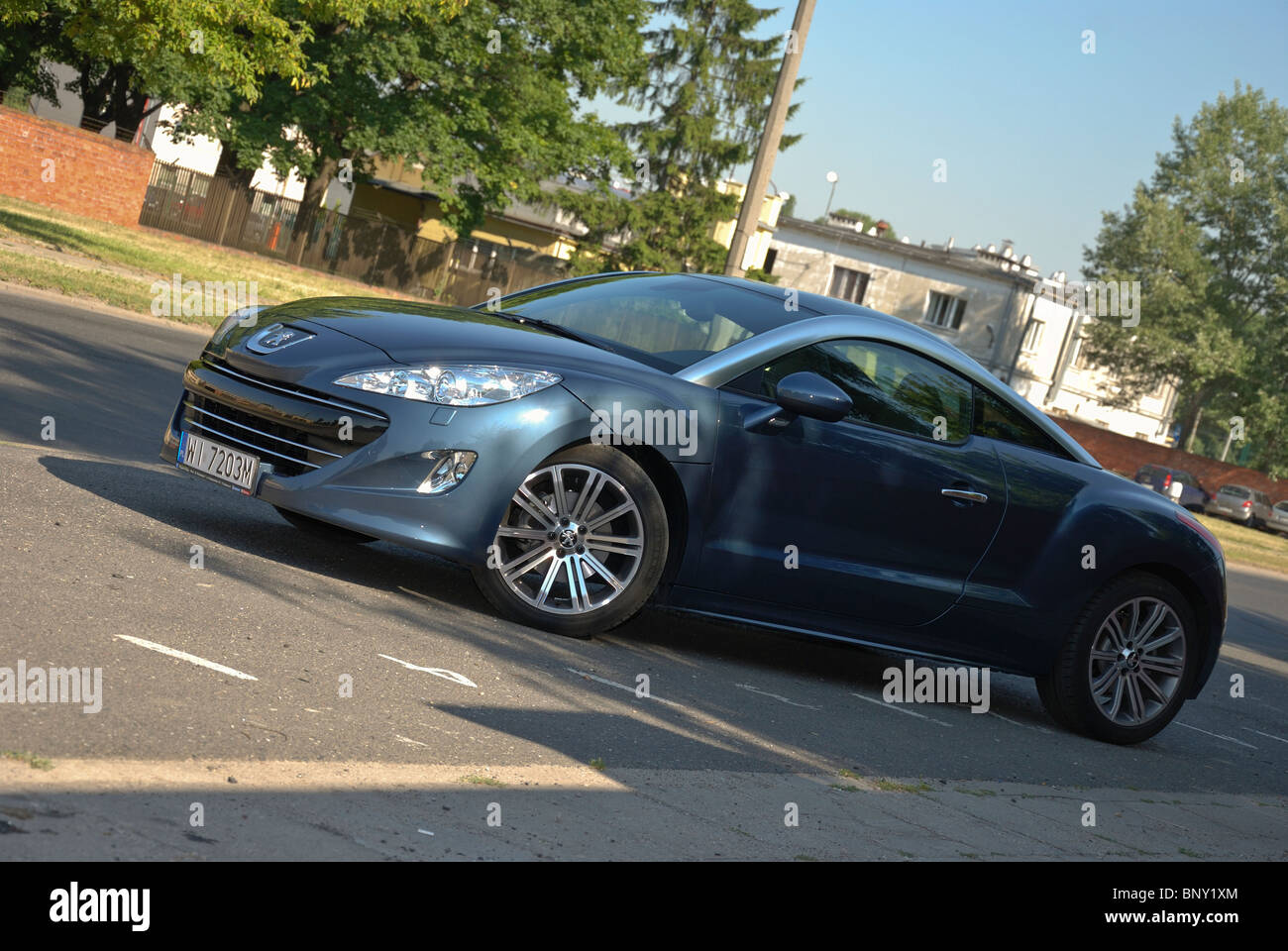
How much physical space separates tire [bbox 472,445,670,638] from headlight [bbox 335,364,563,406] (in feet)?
1.14

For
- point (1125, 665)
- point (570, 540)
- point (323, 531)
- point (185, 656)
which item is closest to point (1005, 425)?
point (1125, 665)

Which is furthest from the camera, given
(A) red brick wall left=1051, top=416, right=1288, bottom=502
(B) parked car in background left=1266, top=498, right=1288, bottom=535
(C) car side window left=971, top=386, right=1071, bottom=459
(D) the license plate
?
(A) red brick wall left=1051, top=416, right=1288, bottom=502

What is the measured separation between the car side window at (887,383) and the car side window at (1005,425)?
7 centimetres

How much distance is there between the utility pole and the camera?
57.3ft

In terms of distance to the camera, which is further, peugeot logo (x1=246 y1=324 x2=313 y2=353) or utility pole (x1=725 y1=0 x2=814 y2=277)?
utility pole (x1=725 y1=0 x2=814 y2=277)

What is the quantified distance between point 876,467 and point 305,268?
35329 millimetres

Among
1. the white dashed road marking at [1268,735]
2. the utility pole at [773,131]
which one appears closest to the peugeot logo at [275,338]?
the white dashed road marking at [1268,735]

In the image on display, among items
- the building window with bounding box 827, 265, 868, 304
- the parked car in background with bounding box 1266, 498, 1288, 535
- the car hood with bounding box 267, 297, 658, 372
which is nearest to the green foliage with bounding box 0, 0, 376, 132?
the car hood with bounding box 267, 297, 658, 372

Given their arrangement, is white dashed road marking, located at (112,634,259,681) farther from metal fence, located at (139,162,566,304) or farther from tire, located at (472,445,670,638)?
metal fence, located at (139,162,566,304)

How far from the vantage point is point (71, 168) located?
30188mm

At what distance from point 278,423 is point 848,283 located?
66061 millimetres

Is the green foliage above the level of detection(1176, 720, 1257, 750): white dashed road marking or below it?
above

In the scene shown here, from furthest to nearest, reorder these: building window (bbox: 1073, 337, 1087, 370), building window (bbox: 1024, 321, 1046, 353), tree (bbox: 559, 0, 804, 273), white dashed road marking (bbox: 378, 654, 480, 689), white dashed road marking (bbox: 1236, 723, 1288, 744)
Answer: building window (bbox: 1073, 337, 1087, 370) < building window (bbox: 1024, 321, 1046, 353) < tree (bbox: 559, 0, 804, 273) < white dashed road marking (bbox: 1236, 723, 1288, 744) < white dashed road marking (bbox: 378, 654, 480, 689)
